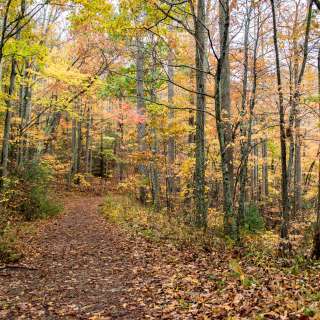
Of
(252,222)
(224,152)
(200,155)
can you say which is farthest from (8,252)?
(252,222)

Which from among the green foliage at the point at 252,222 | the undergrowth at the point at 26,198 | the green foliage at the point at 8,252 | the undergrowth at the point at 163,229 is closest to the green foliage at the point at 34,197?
the undergrowth at the point at 26,198

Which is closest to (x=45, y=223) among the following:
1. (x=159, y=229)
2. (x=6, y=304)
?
(x=159, y=229)

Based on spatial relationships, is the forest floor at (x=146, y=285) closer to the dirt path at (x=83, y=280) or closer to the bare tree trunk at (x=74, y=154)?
the dirt path at (x=83, y=280)

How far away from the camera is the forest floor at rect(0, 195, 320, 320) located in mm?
4863

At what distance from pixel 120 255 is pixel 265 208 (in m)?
15.0

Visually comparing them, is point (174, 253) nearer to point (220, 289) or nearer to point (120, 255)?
point (120, 255)

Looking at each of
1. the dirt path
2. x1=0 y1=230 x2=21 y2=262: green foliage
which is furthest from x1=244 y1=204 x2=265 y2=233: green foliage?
x1=0 y1=230 x2=21 y2=262: green foliage

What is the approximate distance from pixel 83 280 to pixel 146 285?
1.40 meters

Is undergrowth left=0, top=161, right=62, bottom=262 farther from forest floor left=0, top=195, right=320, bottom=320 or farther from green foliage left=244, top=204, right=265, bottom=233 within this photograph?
green foliage left=244, top=204, right=265, bottom=233

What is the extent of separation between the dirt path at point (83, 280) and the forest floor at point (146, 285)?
0.01 meters

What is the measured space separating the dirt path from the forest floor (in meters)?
0.01

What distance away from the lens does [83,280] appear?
690cm

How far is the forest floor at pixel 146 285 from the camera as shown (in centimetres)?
486

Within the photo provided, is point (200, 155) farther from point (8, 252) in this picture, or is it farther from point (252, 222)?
point (8, 252)
